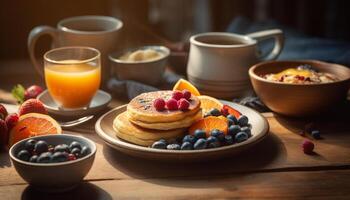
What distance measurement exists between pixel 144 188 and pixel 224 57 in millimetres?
651

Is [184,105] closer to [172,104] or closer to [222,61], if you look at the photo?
[172,104]

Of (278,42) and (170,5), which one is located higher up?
(278,42)

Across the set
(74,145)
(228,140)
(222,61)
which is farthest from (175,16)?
(74,145)

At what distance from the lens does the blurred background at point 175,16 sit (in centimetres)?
241

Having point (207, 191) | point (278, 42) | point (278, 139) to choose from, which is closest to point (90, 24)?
point (278, 42)

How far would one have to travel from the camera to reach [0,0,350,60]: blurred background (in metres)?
2.41

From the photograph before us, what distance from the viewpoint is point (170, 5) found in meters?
3.82

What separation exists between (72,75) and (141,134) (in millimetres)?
388

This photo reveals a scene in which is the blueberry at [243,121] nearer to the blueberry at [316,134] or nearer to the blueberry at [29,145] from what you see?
the blueberry at [316,134]

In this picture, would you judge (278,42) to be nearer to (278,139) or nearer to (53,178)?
(278,139)

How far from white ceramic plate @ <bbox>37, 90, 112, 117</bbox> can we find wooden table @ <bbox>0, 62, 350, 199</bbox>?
18cm

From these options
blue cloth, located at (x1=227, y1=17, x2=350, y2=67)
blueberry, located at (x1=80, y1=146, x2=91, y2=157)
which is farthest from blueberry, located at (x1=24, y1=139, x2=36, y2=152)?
blue cloth, located at (x1=227, y1=17, x2=350, y2=67)

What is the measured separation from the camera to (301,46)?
7.57ft

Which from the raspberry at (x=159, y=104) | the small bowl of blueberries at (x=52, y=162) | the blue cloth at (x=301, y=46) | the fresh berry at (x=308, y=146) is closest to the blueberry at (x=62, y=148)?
the small bowl of blueberries at (x=52, y=162)
